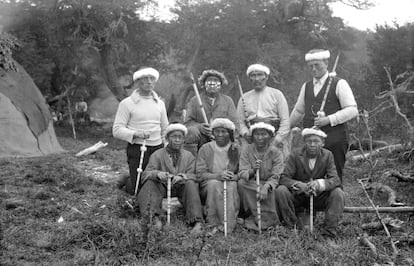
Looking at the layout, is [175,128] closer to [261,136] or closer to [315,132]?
[261,136]

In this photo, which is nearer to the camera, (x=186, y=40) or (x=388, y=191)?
(x=388, y=191)

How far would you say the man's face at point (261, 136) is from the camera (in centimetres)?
527

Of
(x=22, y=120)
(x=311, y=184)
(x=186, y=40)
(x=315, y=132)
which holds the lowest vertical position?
(x=311, y=184)

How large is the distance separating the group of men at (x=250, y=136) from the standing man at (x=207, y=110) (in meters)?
0.01

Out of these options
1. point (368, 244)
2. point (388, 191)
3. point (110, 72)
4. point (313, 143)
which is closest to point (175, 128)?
point (313, 143)

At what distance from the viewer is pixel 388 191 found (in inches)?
263

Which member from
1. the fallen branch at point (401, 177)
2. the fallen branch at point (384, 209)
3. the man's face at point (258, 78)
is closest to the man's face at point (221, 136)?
the man's face at point (258, 78)

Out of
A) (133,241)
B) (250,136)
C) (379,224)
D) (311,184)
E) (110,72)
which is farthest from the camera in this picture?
(110,72)

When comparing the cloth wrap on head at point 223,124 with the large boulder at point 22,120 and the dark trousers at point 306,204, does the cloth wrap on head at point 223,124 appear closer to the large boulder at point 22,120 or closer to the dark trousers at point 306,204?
the dark trousers at point 306,204

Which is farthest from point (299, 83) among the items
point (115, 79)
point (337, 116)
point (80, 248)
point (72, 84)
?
point (80, 248)

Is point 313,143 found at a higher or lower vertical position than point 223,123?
lower

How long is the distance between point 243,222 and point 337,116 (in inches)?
56.6

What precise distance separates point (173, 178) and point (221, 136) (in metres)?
0.67

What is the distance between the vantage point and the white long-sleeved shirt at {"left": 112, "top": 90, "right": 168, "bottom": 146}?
5.62 meters
